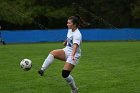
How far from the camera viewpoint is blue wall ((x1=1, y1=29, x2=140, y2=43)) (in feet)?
187

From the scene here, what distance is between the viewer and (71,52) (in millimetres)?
11359

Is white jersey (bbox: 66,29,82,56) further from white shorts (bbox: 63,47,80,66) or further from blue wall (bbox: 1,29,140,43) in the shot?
blue wall (bbox: 1,29,140,43)

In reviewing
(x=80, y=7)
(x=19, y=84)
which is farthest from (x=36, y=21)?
(x=19, y=84)

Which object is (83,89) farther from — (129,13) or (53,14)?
(129,13)

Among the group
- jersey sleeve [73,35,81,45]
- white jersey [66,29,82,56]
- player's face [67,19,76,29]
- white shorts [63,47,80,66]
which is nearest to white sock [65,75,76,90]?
white shorts [63,47,80,66]

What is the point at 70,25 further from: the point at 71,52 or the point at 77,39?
the point at 71,52

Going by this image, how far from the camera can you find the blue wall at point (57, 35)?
5688cm

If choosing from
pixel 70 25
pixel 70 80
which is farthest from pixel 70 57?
pixel 70 25

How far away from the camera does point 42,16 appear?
69.2m

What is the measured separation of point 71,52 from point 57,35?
47.0 metres

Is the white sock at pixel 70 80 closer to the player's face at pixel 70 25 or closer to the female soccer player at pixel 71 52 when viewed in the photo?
the female soccer player at pixel 71 52

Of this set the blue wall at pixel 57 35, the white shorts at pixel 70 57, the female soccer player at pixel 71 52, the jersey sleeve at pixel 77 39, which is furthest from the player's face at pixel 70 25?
the blue wall at pixel 57 35

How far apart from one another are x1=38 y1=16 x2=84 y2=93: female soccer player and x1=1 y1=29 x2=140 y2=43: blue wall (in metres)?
45.2

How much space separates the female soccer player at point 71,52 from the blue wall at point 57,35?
148 feet
